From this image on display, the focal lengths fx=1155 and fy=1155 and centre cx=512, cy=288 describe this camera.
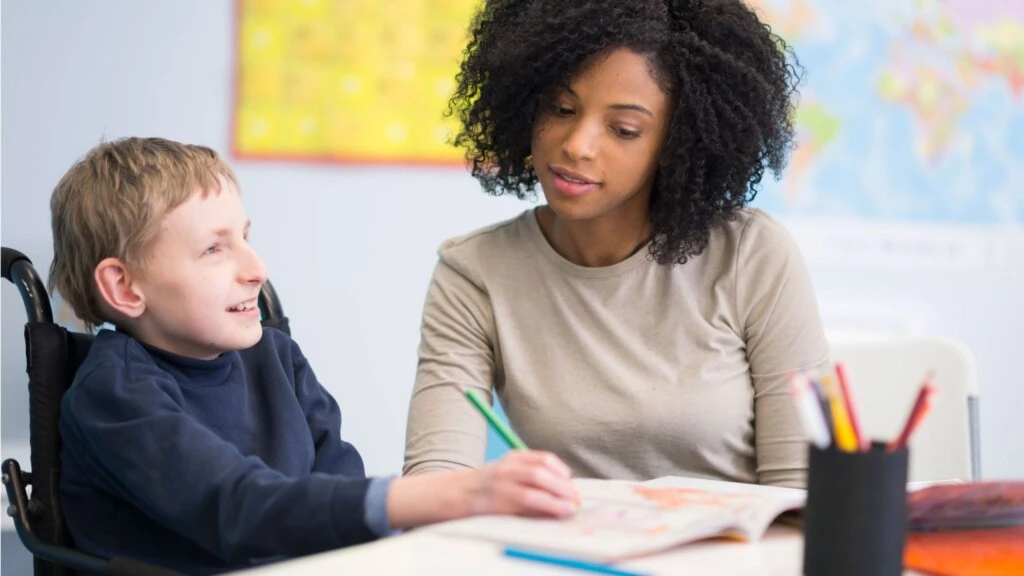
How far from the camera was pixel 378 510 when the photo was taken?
99 cm

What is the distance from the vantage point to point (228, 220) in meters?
1.28

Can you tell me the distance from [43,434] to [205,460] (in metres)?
0.29

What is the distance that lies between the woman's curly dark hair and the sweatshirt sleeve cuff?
69cm

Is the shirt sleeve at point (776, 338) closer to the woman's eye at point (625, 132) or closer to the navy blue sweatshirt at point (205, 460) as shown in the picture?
the woman's eye at point (625, 132)

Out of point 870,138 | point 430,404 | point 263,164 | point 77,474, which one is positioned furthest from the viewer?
point 870,138

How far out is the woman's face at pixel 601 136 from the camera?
4.88ft

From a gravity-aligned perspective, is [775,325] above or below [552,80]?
below

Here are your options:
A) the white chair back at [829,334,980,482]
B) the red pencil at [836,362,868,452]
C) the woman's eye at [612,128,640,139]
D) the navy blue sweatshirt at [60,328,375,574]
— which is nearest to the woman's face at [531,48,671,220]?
the woman's eye at [612,128,640,139]

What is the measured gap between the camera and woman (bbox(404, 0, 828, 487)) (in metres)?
1.52

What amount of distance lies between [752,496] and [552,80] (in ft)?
2.39

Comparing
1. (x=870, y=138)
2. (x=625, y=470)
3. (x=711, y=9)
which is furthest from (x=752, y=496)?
(x=870, y=138)

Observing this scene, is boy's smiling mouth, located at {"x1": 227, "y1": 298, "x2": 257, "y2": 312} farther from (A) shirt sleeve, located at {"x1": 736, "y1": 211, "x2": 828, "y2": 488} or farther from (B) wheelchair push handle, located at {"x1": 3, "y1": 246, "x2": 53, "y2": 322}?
(A) shirt sleeve, located at {"x1": 736, "y1": 211, "x2": 828, "y2": 488}

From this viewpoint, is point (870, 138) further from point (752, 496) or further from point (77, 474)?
→ point (77, 474)

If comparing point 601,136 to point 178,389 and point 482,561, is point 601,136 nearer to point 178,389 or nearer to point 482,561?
point 178,389
